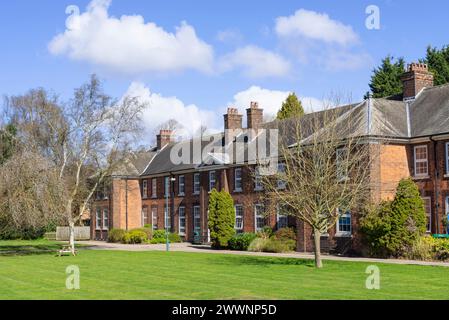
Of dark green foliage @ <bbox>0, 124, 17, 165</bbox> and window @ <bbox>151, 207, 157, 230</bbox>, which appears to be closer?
dark green foliage @ <bbox>0, 124, 17, 165</bbox>

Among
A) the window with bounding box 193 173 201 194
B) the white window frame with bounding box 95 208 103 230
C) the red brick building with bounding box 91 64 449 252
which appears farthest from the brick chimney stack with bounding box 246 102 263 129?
the white window frame with bounding box 95 208 103 230

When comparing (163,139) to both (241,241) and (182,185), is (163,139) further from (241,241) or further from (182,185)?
(241,241)

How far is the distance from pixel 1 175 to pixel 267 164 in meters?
13.9

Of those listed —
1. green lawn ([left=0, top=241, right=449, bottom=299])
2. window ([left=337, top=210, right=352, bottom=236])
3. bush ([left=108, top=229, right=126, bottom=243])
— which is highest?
window ([left=337, top=210, right=352, bottom=236])

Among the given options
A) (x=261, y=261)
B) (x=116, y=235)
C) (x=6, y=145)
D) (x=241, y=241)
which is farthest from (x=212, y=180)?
(x=261, y=261)

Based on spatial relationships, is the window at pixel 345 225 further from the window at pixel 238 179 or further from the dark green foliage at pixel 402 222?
the window at pixel 238 179

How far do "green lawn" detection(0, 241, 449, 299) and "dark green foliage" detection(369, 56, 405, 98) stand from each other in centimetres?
3780

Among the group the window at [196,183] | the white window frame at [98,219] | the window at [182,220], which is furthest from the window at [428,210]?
the white window frame at [98,219]

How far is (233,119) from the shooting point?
51.3 m

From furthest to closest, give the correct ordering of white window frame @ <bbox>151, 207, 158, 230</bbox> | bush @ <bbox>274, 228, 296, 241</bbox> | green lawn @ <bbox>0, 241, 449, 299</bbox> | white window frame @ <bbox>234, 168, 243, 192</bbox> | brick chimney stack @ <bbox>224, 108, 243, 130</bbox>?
white window frame @ <bbox>151, 207, 158, 230</bbox> < brick chimney stack @ <bbox>224, 108, 243, 130</bbox> < white window frame @ <bbox>234, 168, 243, 192</bbox> < bush @ <bbox>274, 228, 296, 241</bbox> < green lawn @ <bbox>0, 241, 449, 299</bbox>

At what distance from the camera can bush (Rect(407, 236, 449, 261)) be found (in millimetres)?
28781

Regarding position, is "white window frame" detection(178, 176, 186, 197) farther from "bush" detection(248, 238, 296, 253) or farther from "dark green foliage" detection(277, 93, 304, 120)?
"dark green foliage" detection(277, 93, 304, 120)

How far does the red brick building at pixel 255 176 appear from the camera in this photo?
34.2m

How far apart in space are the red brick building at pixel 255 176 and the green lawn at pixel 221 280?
Result: 16.8 feet
